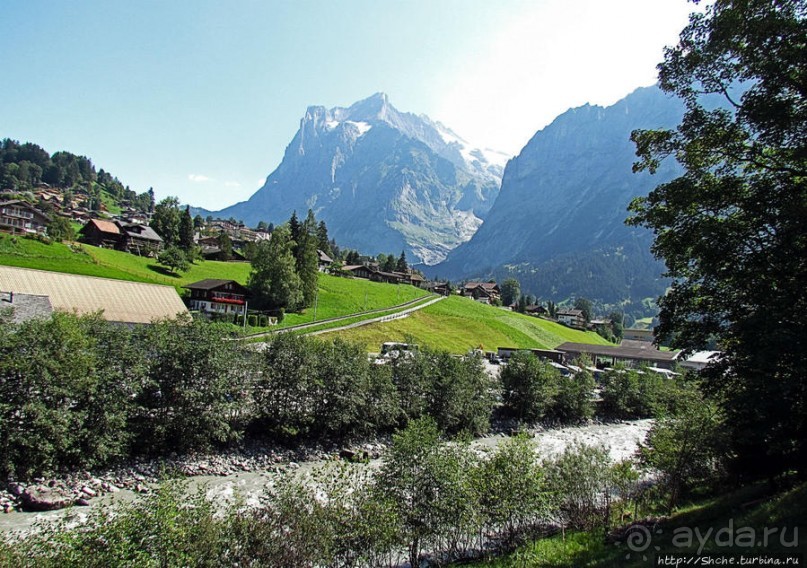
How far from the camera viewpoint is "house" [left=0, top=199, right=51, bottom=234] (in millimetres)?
103312

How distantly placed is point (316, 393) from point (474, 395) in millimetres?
16435

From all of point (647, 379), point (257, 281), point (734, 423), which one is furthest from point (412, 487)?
point (257, 281)

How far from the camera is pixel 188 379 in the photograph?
29.0 meters

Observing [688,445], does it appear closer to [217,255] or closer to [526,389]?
[526,389]

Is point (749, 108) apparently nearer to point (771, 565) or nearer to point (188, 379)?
point (771, 565)

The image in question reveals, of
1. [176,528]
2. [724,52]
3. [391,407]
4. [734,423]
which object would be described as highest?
[724,52]

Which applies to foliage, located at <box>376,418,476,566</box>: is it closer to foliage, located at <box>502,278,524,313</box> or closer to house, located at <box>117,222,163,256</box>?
house, located at <box>117,222,163,256</box>

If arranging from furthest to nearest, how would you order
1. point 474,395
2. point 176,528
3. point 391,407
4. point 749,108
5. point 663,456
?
1. point 474,395
2. point 391,407
3. point 663,456
4. point 749,108
5. point 176,528

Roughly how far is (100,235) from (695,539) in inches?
4578

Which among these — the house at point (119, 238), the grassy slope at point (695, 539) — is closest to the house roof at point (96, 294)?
the house at point (119, 238)

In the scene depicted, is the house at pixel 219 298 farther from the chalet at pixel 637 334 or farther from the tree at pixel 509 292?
the chalet at pixel 637 334

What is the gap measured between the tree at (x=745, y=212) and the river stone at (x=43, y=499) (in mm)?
29030

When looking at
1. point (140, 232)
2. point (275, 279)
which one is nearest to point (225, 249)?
point (140, 232)

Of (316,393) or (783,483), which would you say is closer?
(783,483)
